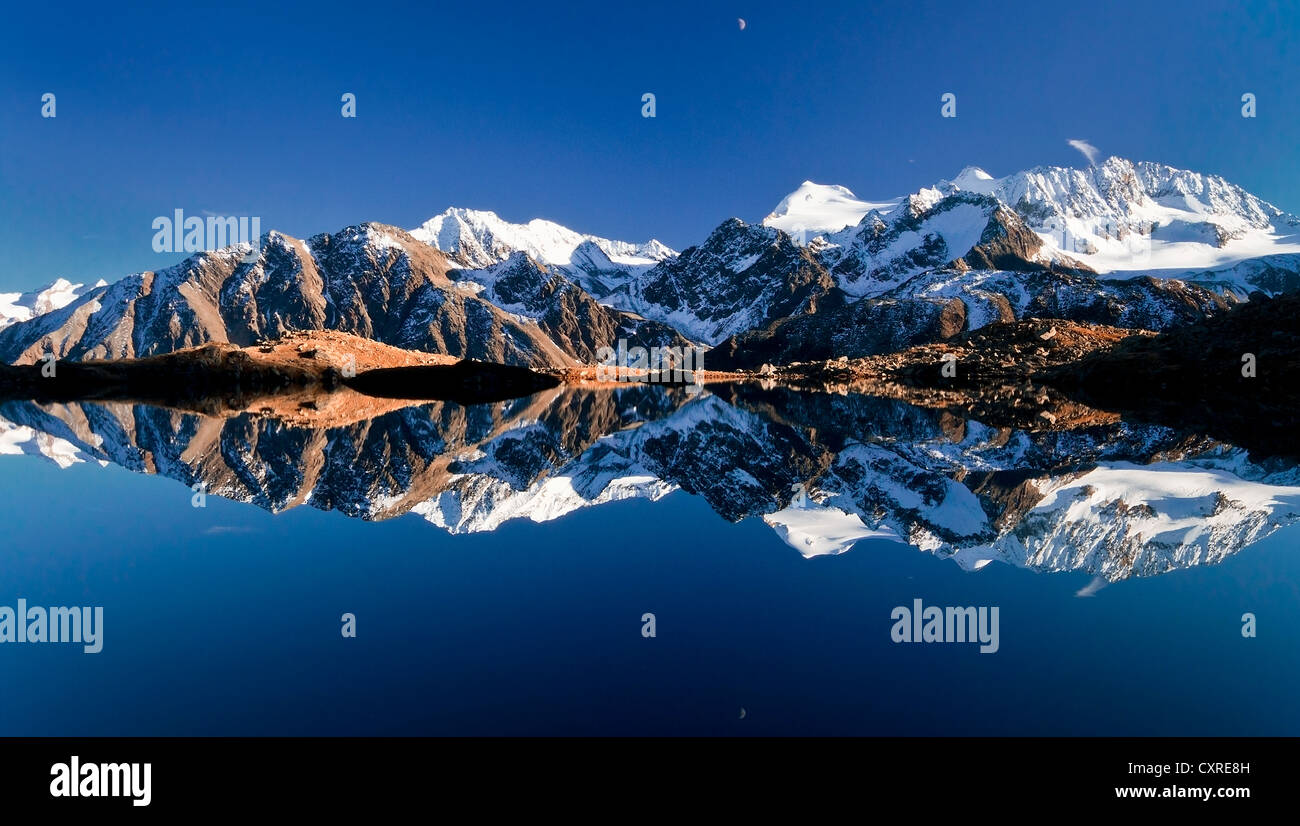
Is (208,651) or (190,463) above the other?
(190,463)

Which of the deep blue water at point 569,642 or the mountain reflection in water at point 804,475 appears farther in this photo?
the mountain reflection in water at point 804,475

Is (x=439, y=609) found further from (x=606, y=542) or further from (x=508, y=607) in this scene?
(x=606, y=542)

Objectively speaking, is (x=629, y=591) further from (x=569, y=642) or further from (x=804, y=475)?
(x=804, y=475)

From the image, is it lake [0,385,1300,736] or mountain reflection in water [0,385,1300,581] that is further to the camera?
mountain reflection in water [0,385,1300,581]

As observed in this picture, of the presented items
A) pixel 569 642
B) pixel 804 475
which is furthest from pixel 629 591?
pixel 804 475

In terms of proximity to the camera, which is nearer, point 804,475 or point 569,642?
point 569,642

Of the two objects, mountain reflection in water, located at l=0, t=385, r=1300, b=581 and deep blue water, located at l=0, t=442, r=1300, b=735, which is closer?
deep blue water, located at l=0, t=442, r=1300, b=735

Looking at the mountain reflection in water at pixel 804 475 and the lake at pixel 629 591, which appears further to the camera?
the mountain reflection in water at pixel 804 475

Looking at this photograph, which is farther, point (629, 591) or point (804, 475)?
point (804, 475)

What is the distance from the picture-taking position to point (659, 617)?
1240cm
